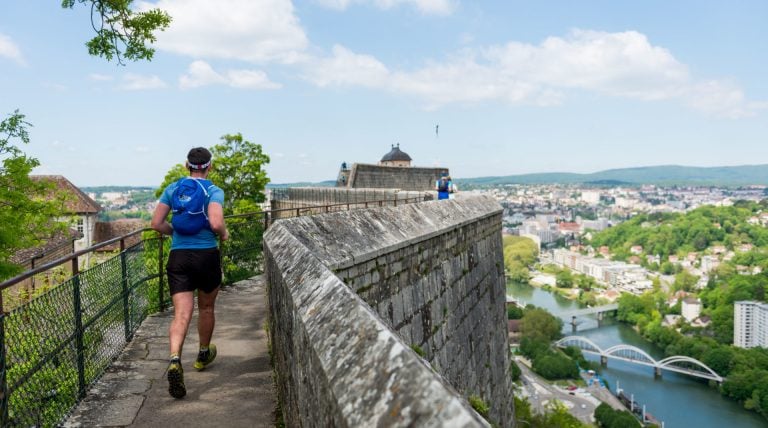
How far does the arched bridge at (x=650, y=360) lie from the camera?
79375mm

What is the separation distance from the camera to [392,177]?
31.2 metres

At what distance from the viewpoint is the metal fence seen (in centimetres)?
365

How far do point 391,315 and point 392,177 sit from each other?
2500 centimetres

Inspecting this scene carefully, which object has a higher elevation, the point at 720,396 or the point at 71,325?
the point at 71,325

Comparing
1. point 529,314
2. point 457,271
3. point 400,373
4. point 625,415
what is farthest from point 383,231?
point 529,314

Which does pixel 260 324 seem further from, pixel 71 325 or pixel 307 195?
pixel 307 195

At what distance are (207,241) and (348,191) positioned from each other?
15523mm

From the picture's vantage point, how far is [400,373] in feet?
4.87

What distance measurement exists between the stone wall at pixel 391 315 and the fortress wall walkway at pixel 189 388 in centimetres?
43

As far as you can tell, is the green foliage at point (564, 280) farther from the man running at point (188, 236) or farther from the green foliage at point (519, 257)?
the man running at point (188, 236)

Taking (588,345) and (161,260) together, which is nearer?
(161,260)

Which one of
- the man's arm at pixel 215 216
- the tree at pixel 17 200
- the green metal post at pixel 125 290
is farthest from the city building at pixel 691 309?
the man's arm at pixel 215 216

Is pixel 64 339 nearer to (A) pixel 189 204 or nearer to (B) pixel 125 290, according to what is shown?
(A) pixel 189 204

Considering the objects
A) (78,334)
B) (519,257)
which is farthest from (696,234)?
(78,334)
